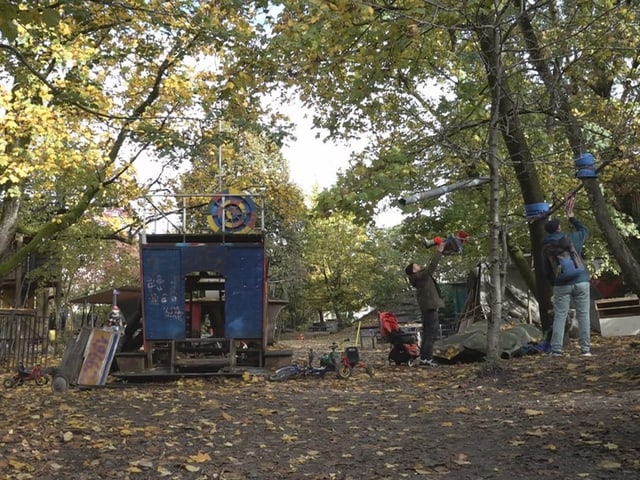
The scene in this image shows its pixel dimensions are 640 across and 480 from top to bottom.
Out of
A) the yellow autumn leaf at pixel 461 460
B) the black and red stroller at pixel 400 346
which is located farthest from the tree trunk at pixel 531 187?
the yellow autumn leaf at pixel 461 460

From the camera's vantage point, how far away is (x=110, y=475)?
458 cm

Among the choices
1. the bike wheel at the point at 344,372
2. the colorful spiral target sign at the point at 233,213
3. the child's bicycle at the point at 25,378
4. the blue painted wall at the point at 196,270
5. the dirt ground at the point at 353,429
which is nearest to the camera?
the dirt ground at the point at 353,429

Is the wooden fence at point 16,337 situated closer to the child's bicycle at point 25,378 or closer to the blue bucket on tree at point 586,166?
the child's bicycle at point 25,378

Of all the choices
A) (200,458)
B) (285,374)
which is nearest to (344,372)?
(285,374)

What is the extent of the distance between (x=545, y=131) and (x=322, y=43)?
6.95 m

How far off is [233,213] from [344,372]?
12.2 ft

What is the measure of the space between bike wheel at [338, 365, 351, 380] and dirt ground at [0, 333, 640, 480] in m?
0.78

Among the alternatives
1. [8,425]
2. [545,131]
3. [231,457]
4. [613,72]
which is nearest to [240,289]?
[8,425]

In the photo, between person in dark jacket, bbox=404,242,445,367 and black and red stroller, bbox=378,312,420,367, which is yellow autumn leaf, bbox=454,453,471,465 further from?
black and red stroller, bbox=378,312,420,367

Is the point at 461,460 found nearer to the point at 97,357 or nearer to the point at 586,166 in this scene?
the point at 586,166

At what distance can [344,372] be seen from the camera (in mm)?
9883

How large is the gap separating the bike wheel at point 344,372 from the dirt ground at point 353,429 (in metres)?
0.78

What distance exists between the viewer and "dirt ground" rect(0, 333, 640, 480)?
15.0ft

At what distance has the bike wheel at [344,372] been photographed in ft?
32.3
